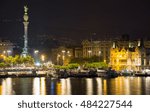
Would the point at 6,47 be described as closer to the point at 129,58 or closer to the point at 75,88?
the point at 129,58

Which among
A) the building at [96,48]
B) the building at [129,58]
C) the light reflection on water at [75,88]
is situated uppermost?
the building at [96,48]

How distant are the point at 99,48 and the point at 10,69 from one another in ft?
63.8

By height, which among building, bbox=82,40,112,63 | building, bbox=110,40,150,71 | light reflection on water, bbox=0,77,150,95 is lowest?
light reflection on water, bbox=0,77,150,95

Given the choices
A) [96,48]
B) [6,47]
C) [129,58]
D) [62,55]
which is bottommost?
[129,58]

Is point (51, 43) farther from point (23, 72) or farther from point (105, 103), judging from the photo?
point (105, 103)

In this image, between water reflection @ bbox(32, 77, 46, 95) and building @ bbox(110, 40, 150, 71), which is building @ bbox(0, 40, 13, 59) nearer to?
building @ bbox(110, 40, 150, 71)

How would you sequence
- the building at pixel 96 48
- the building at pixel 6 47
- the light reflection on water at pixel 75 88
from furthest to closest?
the building at pixel 6 47, the building at pixel 96 48, the light reflection on water at pixel 75 88

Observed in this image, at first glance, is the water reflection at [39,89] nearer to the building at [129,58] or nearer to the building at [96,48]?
the building at [129,58]

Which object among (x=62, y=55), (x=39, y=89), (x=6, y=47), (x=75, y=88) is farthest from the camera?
(x=62, y=55)

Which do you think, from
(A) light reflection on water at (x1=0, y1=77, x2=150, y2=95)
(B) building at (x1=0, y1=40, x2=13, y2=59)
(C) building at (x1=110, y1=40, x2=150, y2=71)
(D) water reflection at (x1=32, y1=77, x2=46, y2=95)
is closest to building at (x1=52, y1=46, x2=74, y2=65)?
(B) building at (x1=0, y1=40, x2=13, y2=59)

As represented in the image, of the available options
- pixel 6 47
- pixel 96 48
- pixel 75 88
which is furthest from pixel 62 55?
pixel 75 88

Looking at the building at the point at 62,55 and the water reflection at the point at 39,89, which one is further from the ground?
the building at the point at 62,55

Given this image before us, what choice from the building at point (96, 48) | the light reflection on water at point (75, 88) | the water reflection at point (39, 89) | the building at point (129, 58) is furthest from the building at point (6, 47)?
the water reflection at point (39, 89)

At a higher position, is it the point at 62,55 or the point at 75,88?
the point at 62,55
